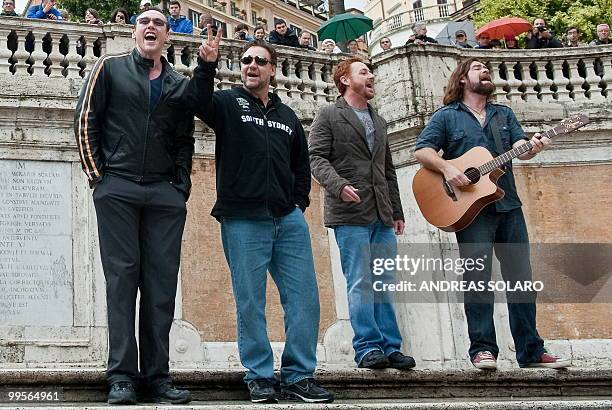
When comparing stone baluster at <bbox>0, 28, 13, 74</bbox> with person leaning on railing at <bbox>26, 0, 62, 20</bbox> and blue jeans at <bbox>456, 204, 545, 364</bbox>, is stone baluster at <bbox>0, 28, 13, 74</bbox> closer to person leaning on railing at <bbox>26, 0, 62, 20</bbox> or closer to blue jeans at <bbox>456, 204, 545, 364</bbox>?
person leaning on railing at <bbox>26, 0, 62, 20</bbox>

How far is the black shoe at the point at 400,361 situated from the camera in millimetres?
5855

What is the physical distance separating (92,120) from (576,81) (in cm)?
785

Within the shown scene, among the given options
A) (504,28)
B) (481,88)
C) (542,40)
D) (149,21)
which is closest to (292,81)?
(542,40)

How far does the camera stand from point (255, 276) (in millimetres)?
5461

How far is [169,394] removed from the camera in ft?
15.8

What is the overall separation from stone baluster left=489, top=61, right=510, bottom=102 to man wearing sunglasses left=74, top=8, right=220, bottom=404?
6.62 metres

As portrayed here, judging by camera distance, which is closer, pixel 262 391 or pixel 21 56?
pixel 262 391

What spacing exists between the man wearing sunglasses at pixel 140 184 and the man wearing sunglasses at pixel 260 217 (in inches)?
9.6

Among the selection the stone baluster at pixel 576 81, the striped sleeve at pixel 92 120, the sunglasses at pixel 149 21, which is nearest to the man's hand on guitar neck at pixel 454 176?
the sunglasses at pixel 149 21

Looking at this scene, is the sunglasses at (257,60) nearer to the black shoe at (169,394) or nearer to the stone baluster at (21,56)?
the black shoe at (169,394)

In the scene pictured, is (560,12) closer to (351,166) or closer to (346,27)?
(346,27)

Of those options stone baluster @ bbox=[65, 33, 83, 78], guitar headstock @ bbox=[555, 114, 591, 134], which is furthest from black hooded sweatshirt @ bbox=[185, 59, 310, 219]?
stone baluster @ bbox=[65, 33, 83, 78]

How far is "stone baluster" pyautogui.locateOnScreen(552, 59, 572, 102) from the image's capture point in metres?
11.4

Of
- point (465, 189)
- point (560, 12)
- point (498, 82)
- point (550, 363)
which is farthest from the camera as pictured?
point (560, 12)
